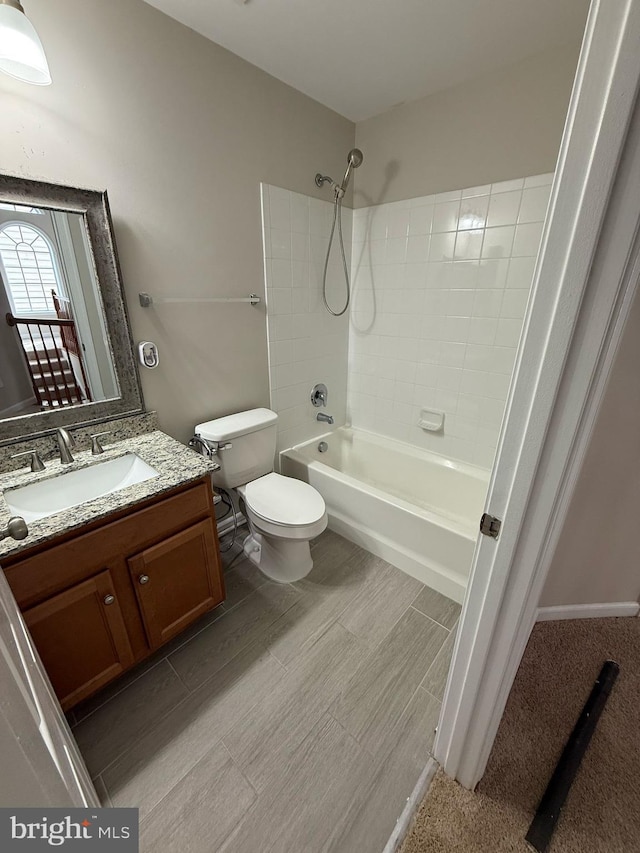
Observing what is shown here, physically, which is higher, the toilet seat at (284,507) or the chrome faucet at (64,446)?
the chrome faucet at (64,446)

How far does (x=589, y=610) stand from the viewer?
5.18ft

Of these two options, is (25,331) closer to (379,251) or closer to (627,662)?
(379,251)

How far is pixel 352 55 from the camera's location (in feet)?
5.05

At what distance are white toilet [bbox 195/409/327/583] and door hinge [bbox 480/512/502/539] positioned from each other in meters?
0.99

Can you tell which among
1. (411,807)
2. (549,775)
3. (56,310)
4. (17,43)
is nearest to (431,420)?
(549,775)

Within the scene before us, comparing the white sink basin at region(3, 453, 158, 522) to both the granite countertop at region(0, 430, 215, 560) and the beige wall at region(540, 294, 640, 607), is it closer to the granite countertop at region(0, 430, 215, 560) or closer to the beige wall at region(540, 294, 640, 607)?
the granite countertop at region(0, 430, 215, 560)

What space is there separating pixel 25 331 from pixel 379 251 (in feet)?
6.23

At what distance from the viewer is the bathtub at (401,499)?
171 cm

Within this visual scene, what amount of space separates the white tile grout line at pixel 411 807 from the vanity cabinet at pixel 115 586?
0.93m

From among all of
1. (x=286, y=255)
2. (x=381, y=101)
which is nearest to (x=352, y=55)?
(x=381, y=101)

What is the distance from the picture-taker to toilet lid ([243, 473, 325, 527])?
1.66m

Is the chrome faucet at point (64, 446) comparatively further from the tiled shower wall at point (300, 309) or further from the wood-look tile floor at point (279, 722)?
the tiled shower wall at point (300, 309)

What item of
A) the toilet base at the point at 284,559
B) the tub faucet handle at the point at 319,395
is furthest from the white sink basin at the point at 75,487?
the tub faucet handle at the point at 319,395

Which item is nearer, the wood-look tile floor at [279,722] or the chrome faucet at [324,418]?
the wood-look tile floor at [279,722]
